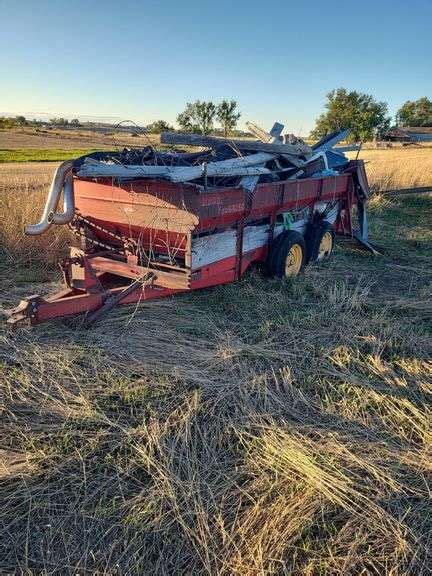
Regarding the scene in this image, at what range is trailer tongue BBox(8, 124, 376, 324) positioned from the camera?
4254mm

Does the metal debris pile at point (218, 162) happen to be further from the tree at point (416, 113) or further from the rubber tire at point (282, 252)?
the tree at point (416, 113)

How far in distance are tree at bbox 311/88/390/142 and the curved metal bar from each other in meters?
44.0

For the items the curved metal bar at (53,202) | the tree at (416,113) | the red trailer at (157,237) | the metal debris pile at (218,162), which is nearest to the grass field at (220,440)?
the red trailer at (157,237)

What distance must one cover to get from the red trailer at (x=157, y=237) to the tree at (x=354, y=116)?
41863 millimetres

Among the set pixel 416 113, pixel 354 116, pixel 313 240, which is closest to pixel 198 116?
pixel 313 240

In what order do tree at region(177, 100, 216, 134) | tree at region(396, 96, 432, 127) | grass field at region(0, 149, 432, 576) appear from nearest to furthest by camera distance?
grass field at region(0, 149, 432, 576), tree at region(177, 100, 216, 134), tree at region(396, 96, 432, 127)

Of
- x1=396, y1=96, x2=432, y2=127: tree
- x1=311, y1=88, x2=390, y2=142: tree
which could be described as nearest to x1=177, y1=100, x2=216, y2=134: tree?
x1=311, y1=88, x2=390, y2=142: tree

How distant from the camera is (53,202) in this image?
12.8 feet

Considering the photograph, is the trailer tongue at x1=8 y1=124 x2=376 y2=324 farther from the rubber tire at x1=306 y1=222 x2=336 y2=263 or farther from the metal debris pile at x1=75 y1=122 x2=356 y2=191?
the rubber tire at x1=306 y1=222 x2=336 y2=263

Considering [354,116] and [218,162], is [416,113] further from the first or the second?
[218,162]

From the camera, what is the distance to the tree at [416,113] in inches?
2706

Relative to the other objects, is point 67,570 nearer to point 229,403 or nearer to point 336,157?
point 229,403

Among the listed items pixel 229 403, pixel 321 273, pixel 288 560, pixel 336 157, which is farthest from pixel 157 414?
pixel 336 157

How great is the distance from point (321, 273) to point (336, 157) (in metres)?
2.34
